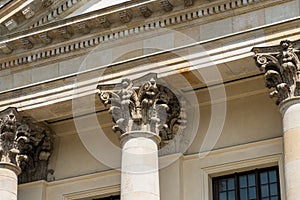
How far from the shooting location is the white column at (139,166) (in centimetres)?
2497

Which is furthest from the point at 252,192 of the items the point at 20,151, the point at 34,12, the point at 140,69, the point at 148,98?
the point at 34,12

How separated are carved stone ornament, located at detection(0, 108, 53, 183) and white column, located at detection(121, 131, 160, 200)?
3.19 m

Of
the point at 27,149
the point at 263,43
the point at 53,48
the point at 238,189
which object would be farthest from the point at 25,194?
the point at 263,43

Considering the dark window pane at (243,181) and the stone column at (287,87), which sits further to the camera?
the dark window pane at (243,181)

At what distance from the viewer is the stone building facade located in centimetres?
2545

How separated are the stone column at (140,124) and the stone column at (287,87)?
284cm

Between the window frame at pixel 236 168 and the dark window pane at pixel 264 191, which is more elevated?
the window frame at pixel 236 168

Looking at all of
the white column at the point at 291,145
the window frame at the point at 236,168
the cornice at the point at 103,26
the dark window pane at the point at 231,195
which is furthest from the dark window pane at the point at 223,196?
the cornice at the point at 103,26

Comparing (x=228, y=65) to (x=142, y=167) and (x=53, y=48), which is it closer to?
(x=142, y=167)

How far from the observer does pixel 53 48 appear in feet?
92.2

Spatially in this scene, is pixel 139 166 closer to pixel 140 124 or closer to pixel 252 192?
pixel 140 124

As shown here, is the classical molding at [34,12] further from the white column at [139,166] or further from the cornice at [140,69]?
the white column at [139,166]

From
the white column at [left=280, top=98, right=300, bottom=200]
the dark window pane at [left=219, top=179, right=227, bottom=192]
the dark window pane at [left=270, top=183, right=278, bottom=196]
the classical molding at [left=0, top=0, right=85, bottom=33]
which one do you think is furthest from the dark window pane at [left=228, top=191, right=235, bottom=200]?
the classical molding at [left=0, top=0, right=85, bottom=33]

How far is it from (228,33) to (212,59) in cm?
76
